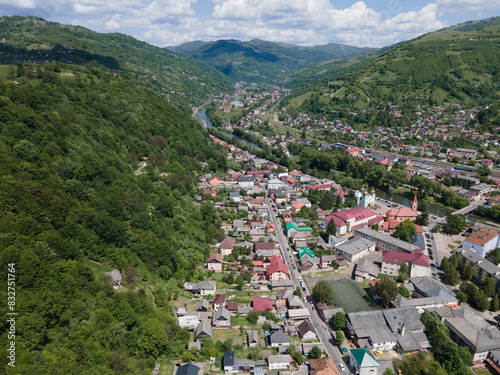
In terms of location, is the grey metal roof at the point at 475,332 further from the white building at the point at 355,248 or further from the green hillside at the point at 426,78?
the green hillside at the point at 426,78

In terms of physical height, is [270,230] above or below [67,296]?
below

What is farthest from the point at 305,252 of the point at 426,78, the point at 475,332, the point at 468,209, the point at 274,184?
the point at 426,78

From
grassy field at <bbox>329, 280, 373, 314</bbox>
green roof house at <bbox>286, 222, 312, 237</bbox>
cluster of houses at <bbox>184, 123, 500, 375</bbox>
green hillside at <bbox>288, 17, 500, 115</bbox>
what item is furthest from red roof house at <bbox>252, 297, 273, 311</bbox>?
green hillside at <bbox>288, 17, 500, 115</bbox>

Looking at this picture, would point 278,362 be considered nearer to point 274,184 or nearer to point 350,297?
point 350,297

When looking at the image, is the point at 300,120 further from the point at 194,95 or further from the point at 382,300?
the point at 382,300

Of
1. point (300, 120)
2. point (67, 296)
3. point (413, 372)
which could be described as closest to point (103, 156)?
point (67, 296)

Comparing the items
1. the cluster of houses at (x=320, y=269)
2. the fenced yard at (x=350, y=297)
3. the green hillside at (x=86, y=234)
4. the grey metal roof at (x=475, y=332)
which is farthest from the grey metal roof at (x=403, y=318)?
the green hillside at (x=86, y=234)
